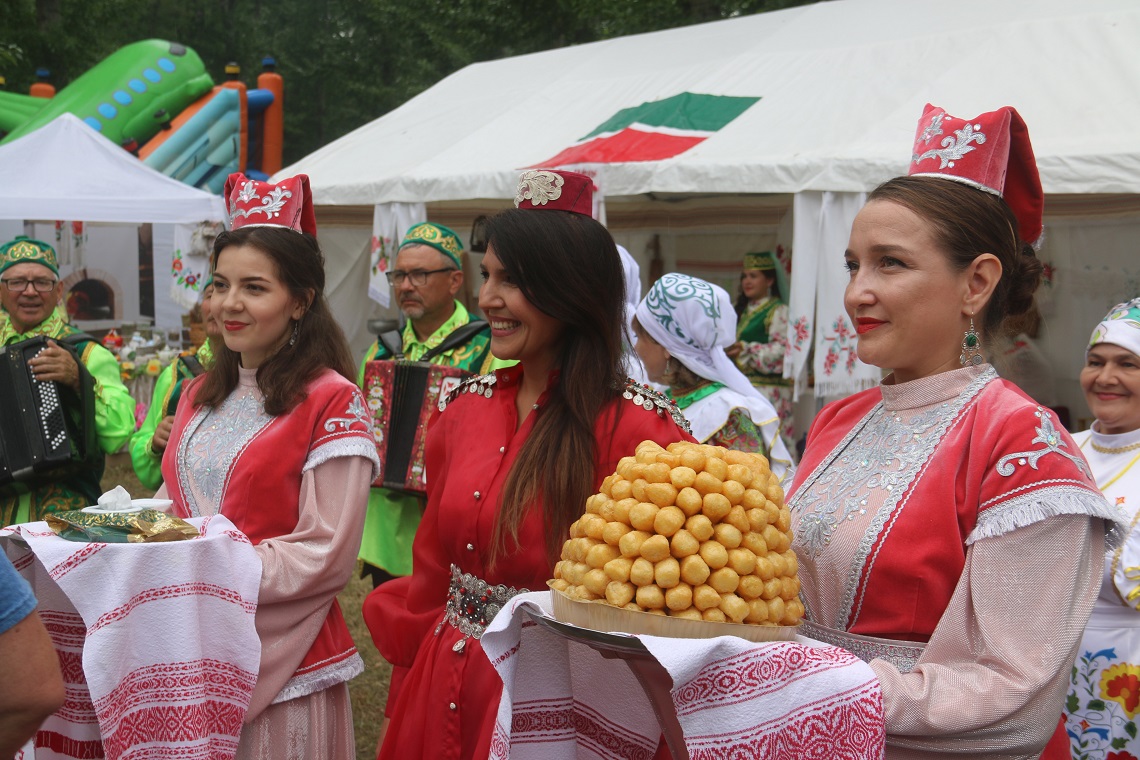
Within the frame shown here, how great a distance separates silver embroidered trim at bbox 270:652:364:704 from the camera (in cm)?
290

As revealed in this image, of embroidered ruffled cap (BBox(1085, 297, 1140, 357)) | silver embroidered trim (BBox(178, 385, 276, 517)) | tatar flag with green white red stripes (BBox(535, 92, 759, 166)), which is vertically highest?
tatar flag with green white red stripes (BBox(535, 92, 759, 166))

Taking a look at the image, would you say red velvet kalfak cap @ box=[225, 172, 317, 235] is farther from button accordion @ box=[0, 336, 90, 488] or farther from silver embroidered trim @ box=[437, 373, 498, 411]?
button accordion @ box=[0, 336, 90, 488]

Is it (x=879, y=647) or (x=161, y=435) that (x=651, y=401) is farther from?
(x=161, y=435)

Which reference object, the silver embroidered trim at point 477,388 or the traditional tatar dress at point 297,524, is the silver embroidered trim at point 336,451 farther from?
the silver embroidered trim at point 477,388

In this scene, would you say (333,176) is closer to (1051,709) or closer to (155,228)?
(155,228)

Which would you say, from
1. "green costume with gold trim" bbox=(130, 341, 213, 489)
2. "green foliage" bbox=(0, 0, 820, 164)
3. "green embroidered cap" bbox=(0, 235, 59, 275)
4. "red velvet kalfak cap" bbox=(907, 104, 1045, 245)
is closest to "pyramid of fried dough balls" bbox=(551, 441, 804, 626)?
"red velvet kalfak cap" bbox=(907, 104, 1045, 245)

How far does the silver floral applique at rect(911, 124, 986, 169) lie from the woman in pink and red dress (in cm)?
171

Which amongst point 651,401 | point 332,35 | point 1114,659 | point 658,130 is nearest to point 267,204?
point 651,401

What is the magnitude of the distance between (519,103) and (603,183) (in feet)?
12.2

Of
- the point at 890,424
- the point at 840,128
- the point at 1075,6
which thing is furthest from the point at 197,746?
the point at 1075,6

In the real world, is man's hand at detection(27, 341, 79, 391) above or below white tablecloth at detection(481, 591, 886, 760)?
above

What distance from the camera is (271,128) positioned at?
1883 centimetres

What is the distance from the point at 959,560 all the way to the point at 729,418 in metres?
2.71

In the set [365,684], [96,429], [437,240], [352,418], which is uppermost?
[437,240]
